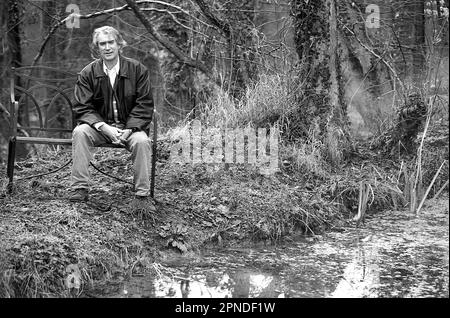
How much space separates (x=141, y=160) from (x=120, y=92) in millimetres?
610

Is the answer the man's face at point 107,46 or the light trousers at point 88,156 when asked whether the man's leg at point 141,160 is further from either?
the man's face at point 107,46

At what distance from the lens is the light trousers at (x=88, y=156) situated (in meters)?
4.68

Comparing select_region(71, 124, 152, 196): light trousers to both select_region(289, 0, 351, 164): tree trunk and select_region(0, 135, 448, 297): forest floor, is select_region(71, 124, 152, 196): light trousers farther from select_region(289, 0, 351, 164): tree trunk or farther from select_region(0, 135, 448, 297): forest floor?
select_region(289, 0, 351, 164): tree trunk

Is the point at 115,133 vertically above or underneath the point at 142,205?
above

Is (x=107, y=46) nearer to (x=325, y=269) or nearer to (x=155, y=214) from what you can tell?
(x=155, y=214)

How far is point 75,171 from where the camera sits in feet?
15.4

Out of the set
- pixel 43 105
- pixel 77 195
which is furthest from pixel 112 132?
pixel 43 105

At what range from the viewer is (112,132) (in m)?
4.68

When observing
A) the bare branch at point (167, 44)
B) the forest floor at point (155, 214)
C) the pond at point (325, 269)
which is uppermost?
the bare branch at point (167, 44)

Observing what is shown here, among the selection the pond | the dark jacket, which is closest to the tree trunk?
the pond

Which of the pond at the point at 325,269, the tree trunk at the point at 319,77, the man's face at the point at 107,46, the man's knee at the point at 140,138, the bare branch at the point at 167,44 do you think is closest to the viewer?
the pond at the point at 325,269

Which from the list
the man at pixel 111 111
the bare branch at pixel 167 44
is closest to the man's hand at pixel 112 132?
the man at pixel 111 111

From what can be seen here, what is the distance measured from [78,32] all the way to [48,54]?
84 cm

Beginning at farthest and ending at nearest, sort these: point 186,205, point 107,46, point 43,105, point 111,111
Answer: point 43,105
point 186,205
point 111,111
point 107,46
